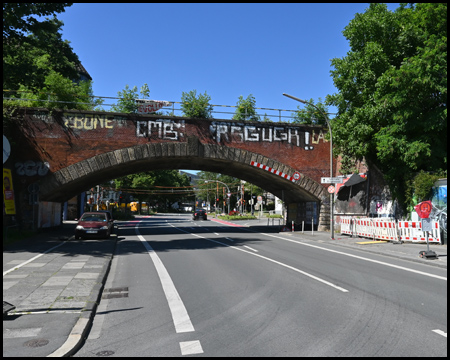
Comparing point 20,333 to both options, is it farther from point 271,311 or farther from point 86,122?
point 86,122

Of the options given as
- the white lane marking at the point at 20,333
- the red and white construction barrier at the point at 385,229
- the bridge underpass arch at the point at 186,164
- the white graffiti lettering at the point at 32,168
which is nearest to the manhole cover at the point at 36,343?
the white lane marking at the point at 20,333

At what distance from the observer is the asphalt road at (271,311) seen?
4.72 m

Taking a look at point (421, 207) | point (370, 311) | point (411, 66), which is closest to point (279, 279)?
point (370, 311)

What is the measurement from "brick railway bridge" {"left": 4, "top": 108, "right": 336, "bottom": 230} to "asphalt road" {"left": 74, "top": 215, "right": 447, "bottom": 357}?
1410 cm

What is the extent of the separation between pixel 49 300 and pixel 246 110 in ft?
71.5

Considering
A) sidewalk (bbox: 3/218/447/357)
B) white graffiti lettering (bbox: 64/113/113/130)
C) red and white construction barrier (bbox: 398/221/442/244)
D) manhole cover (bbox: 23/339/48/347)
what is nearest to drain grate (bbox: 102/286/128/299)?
sidewalk (bbox: 3/218/447/357)

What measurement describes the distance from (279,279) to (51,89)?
73.4ft

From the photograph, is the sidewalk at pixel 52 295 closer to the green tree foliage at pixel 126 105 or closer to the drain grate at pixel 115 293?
the drain grate at pixel 115 293

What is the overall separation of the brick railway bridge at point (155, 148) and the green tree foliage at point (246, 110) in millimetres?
649

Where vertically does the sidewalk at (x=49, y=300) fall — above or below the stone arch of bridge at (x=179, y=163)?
below

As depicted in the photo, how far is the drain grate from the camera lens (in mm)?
7637

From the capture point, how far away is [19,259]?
12469 mm

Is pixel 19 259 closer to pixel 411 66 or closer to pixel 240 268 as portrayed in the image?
pixel 240 268

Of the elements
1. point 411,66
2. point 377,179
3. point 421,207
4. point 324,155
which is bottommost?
point 421,207
